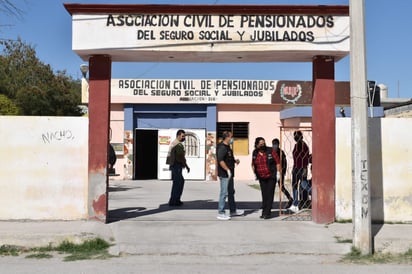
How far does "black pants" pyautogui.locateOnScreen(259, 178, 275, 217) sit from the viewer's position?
33.6ft

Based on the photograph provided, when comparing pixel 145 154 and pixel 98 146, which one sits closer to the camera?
pixel 98 146

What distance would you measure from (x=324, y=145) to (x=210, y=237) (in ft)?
9.17

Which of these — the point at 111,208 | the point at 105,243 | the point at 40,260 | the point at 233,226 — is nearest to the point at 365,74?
the point at 233,226

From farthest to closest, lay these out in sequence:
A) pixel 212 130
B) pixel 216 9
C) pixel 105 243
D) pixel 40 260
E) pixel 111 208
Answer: pixel 212 130, pixel 111 208, pixel 216 9, pixel 105 243, pixel 40 260

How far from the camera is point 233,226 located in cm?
948

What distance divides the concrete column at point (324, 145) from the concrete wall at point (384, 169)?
7.8 inches

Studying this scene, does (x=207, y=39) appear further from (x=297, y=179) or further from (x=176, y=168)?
(x=176, y=168)

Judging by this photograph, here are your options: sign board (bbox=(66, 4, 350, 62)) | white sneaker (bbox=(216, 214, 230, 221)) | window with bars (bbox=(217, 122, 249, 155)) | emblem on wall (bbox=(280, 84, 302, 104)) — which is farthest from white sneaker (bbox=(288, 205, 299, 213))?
window with bars (bbox=(217, 122, 249, 155))

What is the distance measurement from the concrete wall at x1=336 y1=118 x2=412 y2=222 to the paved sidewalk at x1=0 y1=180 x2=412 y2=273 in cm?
37

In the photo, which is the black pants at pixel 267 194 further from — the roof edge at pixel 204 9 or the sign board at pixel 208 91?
the sign board at pixel 208 91

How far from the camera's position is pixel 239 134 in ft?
76.9

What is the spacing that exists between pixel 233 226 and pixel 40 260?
3.49 meters

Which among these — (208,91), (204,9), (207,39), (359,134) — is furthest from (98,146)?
(208,91)

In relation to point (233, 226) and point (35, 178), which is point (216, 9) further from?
point (35, 178)
